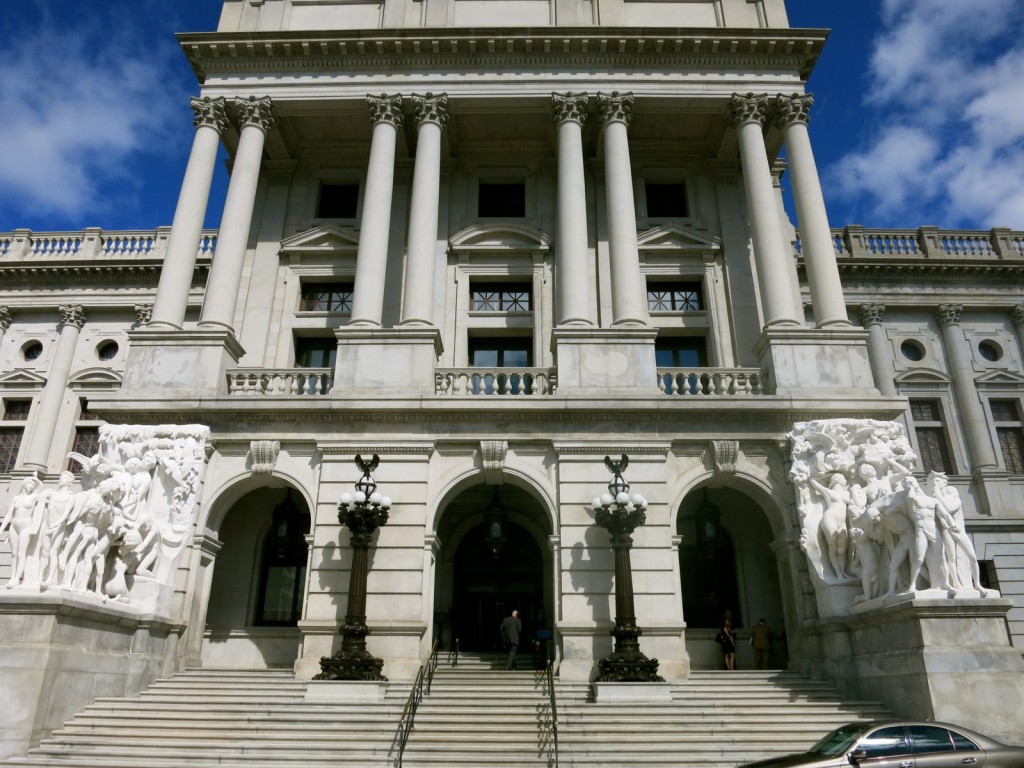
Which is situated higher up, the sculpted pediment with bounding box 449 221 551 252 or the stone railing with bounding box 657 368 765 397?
the sculpted pediment with bounding box 449 221 551 252

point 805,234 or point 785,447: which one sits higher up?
point 805,234

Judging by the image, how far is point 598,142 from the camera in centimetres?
2519

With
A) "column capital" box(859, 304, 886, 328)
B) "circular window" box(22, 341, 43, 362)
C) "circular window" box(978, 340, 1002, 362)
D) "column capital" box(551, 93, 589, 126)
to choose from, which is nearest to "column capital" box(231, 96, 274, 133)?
"column capital" box(551, 93, 589, 126)

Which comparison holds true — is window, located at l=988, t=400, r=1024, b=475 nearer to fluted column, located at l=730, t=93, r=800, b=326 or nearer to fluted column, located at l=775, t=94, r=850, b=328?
fluted column, located at l=775, t=94, r=850, b=328

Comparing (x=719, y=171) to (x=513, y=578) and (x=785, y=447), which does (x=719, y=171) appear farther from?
(x=513, y=578)

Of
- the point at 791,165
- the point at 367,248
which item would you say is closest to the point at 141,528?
the point at 367,248

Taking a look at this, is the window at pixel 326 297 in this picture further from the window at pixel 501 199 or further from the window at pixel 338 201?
the window at pixel 501 199

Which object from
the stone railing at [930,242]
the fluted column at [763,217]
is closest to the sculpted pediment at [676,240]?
the fluted column at [763,217]

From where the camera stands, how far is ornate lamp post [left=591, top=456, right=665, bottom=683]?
1521 cm

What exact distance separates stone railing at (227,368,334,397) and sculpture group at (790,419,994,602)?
486 inches

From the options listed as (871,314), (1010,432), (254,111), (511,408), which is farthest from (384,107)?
(1010,432)

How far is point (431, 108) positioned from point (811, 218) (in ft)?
40.0

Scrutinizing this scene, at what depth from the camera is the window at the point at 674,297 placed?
986 inches

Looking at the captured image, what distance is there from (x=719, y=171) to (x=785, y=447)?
12.2 meters
